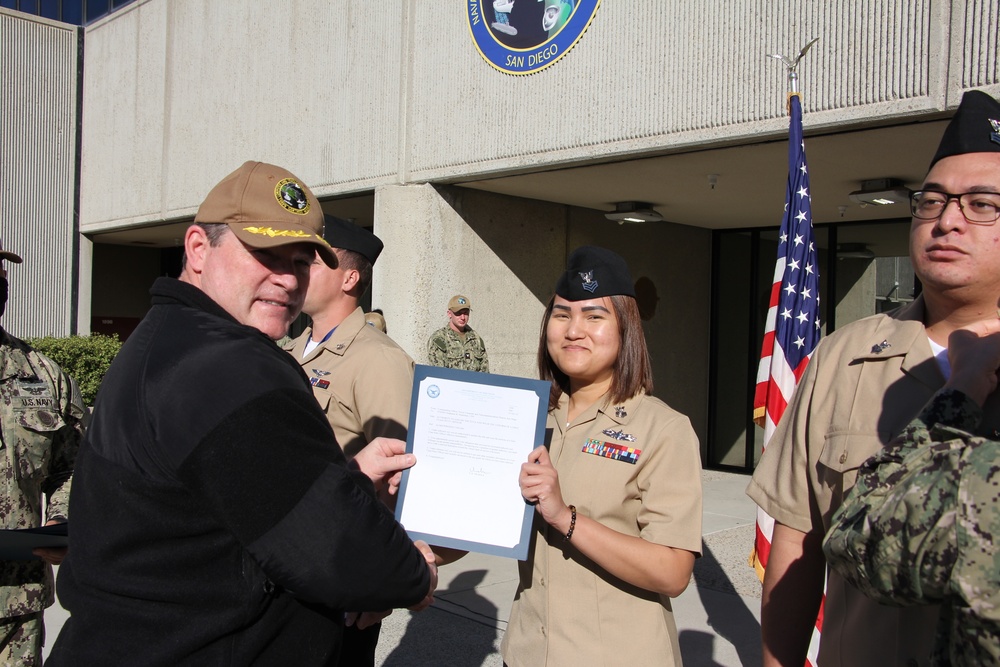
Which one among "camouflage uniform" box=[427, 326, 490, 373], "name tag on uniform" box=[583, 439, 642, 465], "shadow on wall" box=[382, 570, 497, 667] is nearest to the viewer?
"name tag on uniform" box=[583, 439, 642, 465]

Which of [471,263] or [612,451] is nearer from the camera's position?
[612,451]

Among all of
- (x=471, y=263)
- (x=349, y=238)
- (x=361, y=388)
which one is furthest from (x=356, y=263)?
(x=471, y=263)

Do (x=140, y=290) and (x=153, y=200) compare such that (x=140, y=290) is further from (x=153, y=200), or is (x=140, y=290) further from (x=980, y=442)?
(x=980, y=442)

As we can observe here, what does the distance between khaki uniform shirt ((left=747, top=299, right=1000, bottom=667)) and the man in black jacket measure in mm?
969

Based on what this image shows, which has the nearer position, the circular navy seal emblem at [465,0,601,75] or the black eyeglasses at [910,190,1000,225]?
the black eyeglasses at [910,190,1000,225]

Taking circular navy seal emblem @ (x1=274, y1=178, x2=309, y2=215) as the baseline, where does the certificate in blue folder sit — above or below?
below

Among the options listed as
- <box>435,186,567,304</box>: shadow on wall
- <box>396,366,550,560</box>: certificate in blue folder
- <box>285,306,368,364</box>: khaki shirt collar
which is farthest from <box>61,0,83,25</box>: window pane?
<box>396,366,550,560</box>: certificate in blue folder

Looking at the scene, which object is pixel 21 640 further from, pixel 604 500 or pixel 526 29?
pixel 526 29

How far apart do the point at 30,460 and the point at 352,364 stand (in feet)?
4.33

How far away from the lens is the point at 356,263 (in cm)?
331

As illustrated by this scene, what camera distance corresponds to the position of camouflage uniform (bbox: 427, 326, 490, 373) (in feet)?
27.3

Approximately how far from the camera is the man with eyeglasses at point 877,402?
66.1 inches

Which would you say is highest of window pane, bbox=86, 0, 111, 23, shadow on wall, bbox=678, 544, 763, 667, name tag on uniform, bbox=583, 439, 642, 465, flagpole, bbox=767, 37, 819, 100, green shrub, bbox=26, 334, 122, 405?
window pane, bbox=86, 0, 111, 23

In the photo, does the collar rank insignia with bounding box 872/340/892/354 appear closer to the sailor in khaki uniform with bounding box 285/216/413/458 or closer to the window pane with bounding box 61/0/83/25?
the sailor in khaki uniform with bounding box 285/216/413/458
